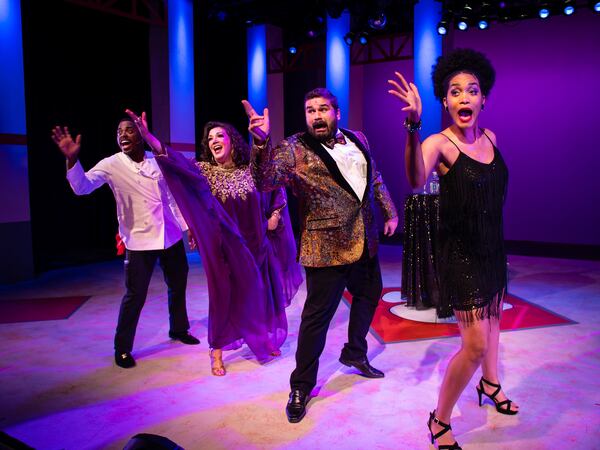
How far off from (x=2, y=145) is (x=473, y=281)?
5722 mm

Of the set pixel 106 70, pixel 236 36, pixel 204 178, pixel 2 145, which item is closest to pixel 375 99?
pixel 236 36

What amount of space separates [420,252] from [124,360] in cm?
239

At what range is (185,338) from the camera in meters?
3.79

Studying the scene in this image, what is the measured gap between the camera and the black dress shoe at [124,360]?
3324mm

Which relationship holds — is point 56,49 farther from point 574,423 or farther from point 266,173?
point 574,423

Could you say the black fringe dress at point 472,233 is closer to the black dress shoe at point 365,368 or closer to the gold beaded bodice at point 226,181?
the black dress shoe at point 365,368

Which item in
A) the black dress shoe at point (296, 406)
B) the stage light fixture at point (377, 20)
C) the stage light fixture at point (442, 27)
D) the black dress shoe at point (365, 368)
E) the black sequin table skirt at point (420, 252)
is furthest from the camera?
the stage light fixture at point (377, 20)

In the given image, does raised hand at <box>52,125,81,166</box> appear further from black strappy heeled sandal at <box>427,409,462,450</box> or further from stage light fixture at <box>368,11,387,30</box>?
stage light fixture at <box>368,11,387,30</box>

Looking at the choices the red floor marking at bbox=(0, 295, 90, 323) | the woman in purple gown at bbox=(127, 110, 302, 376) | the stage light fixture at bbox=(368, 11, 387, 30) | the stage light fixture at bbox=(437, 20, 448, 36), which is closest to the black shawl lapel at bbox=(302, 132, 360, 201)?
the woman in purple gown at bbox=(127, 110, 302, 376)

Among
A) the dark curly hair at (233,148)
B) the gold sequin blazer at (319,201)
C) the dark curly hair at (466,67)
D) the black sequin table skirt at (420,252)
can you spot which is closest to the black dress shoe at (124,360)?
the dark curly hair at (233,148)

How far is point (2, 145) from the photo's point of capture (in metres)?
5.96

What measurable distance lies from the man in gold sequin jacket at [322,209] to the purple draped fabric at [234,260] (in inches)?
26.2

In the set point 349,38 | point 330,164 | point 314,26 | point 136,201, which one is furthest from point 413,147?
point 314,26

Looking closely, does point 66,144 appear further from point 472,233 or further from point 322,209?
point 472,233
